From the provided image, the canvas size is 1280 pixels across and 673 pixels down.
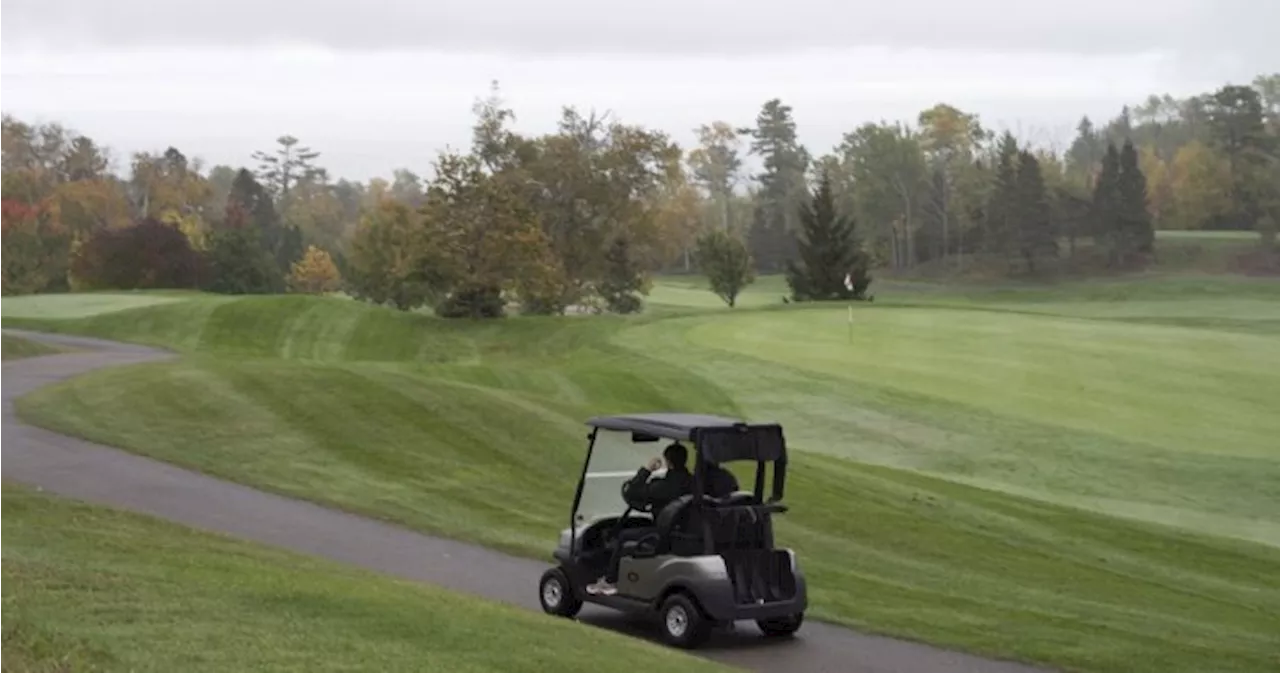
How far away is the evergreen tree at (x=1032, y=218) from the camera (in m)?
104

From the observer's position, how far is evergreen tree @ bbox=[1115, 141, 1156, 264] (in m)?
104

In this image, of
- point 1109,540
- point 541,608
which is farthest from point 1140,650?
point 1109,540

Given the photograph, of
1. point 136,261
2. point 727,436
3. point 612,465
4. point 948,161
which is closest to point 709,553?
point 727,436

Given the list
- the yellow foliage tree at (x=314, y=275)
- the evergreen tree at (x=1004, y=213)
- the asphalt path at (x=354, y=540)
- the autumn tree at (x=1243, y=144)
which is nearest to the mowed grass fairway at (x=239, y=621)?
the asphalt path at (x=354, y=540)

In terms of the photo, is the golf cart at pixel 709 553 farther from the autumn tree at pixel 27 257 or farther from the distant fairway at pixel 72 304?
the autumn tree at pixel 27 257

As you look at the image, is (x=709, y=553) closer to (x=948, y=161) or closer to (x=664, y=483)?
(x=664, y=483)

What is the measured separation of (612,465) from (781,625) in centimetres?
210

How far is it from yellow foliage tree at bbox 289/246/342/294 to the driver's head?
89.5 meters

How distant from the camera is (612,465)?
44.5ft

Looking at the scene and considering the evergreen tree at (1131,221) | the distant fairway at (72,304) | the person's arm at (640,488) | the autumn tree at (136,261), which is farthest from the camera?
the evergreen tree at (1131,221)

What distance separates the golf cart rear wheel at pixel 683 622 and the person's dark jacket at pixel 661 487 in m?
0.83

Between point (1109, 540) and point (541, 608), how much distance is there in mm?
9902

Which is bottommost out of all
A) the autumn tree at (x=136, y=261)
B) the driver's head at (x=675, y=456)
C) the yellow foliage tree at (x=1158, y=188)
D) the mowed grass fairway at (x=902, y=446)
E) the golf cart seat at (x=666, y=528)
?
the mowed grass fairway at (x=902, y=446)

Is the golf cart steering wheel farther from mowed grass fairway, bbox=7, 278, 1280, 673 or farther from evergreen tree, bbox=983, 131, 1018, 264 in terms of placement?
evergreen tree, bbox=983, 131, 1018, 264
